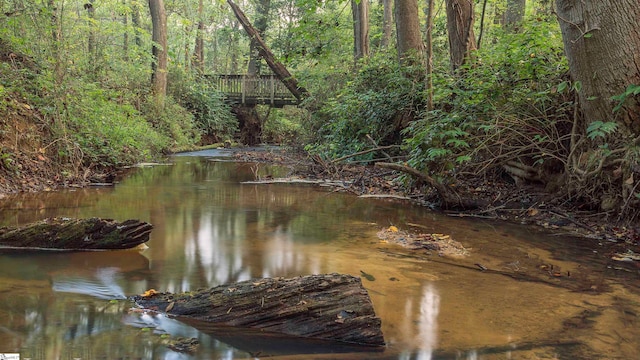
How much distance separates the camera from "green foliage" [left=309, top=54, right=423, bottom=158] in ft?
39.6

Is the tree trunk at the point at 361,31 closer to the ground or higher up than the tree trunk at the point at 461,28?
higher up

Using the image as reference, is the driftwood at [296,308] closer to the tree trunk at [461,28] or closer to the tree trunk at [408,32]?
the tree trunk at [461,28]

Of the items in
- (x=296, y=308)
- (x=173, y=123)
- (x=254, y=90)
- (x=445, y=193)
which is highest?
(x=254, y=90)

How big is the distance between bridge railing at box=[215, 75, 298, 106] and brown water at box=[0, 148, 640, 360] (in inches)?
633

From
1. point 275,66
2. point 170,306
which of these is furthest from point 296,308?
point 275,66

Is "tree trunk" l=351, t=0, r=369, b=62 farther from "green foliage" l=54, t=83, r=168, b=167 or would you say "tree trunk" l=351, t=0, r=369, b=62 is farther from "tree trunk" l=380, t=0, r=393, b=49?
"green foliage" l=54, t=83, r=168, b=167

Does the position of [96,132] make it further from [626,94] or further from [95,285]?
[626,94]

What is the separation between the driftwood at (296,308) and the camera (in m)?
3.09

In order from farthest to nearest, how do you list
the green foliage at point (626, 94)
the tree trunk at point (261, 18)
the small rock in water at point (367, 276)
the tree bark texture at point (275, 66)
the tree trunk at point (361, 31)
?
the tree trunk at point (261, 18) → the tree bark texture at point (275, 66) → the tree trunk at point (361, 31) → the green foliage at point (626, 94) → the small rock in water at point (367, 276)

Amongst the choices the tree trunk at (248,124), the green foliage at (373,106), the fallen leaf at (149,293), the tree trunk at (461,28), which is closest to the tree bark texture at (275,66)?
the green foliage at (373,106)

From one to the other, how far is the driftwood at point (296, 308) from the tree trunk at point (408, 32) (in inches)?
394

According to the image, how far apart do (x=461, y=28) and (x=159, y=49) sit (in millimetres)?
12832

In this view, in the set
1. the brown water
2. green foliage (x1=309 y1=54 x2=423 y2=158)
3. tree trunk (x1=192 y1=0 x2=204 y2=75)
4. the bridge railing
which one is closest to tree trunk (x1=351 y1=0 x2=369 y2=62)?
green foliage (x1=309 y1=54 x2=423 y2=158)

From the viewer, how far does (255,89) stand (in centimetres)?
2420
